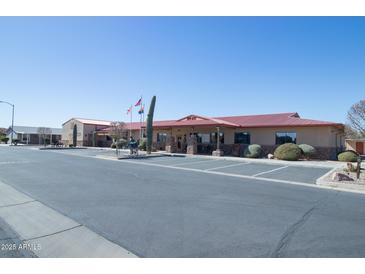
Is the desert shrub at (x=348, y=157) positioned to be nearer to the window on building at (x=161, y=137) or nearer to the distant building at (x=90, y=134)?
the window on building at (x=161, y=137)

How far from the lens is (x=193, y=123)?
2686 cm

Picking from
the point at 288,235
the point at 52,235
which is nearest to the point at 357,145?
the point at 288,235

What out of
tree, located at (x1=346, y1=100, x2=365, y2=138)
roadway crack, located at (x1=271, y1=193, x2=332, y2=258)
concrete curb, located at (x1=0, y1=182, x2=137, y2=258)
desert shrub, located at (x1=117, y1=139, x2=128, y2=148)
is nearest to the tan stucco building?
tree, located at (x1=346, y1=100, x2=365, y2=138)

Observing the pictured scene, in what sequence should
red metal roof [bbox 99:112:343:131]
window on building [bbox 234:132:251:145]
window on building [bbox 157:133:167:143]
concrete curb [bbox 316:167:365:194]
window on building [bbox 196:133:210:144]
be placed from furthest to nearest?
window on building [bbox 157:133:167:143], window on building [bbox 196:133:210:144], window on building [bbox 234:132:251:145], red metal roof [bbox 99:112:343:131], concrete curb [bbox 316:167:365:194]

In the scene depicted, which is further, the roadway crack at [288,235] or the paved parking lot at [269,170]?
the paved parking lot at [269,170]

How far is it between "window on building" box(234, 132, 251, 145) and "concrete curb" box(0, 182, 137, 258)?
2206 centimetres

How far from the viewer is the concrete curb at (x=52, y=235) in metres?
4.14

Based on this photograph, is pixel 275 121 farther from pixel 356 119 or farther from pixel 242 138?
pixel 356 119

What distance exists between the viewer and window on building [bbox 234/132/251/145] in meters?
26.0

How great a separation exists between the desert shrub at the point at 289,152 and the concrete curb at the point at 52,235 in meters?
19.2

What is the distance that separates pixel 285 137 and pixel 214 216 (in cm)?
2019

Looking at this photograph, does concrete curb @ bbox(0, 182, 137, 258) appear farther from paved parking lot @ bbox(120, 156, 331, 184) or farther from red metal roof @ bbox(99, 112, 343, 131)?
red metal roof @ bbox(99, 112, 343, 131)

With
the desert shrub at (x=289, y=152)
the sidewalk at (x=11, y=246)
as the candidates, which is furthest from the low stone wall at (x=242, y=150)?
the sidewalk at (x=11, y=246)

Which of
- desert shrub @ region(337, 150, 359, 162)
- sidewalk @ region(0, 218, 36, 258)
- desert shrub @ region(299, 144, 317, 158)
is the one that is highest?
desert shrub @ region(299, 144, 317, 158)
